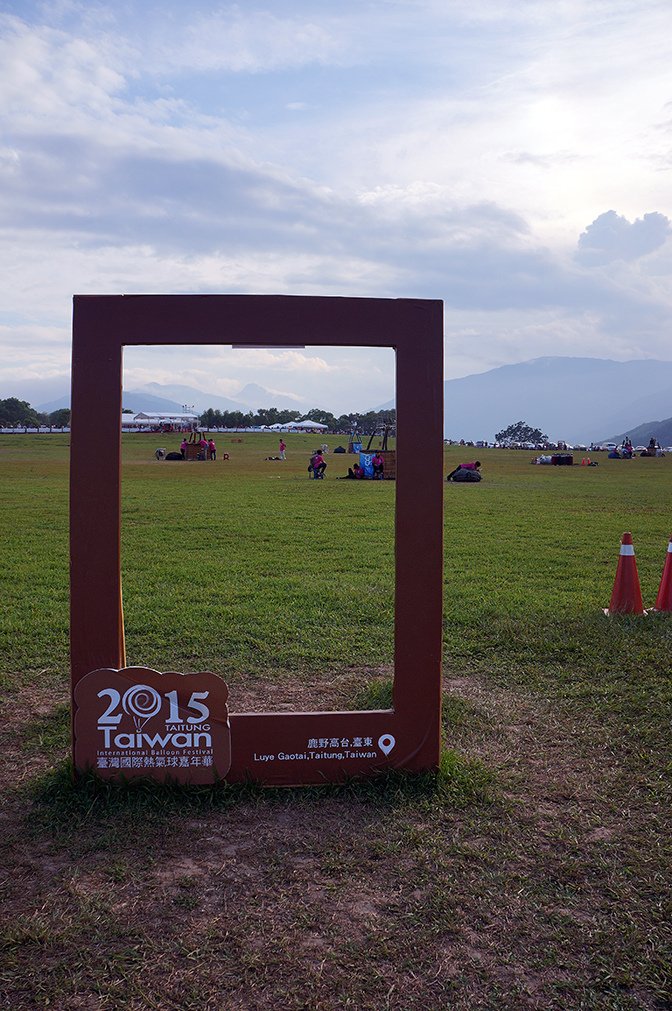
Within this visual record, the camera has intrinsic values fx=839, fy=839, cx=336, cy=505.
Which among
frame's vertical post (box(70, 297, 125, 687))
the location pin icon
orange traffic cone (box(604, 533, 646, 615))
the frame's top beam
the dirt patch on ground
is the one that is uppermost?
the frame's top beam

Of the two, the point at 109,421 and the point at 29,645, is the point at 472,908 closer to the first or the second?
the point at 109,421

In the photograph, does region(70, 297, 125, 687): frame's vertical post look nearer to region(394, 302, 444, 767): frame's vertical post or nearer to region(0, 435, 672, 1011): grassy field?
region(0, 435, 672, 1011): grassy field

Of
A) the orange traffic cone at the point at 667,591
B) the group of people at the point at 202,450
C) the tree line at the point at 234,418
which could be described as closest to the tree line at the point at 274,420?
the tree line at the point at 234,418

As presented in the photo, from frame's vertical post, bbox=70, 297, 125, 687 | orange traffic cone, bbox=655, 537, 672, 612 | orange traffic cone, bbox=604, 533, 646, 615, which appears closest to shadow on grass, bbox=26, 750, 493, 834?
frame's vertical post, bbox=70, 297, 125, 687

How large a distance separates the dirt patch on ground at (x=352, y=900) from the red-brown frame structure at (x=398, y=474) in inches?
12.4

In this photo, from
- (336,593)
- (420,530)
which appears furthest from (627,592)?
(420,530)

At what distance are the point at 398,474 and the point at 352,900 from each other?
1928 millimetres

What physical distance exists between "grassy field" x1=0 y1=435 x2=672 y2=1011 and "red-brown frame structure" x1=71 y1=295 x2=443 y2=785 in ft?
0.90

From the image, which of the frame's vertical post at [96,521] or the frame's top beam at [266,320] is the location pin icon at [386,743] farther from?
the frame's top beam at [266,320]

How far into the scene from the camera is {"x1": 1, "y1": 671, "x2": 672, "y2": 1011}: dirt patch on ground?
105 inches

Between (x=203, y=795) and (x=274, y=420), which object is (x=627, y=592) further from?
(x=274, y=420)

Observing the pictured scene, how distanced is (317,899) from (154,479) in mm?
23277

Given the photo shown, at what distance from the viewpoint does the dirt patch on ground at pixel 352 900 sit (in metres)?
2.67

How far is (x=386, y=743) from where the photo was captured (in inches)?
165
